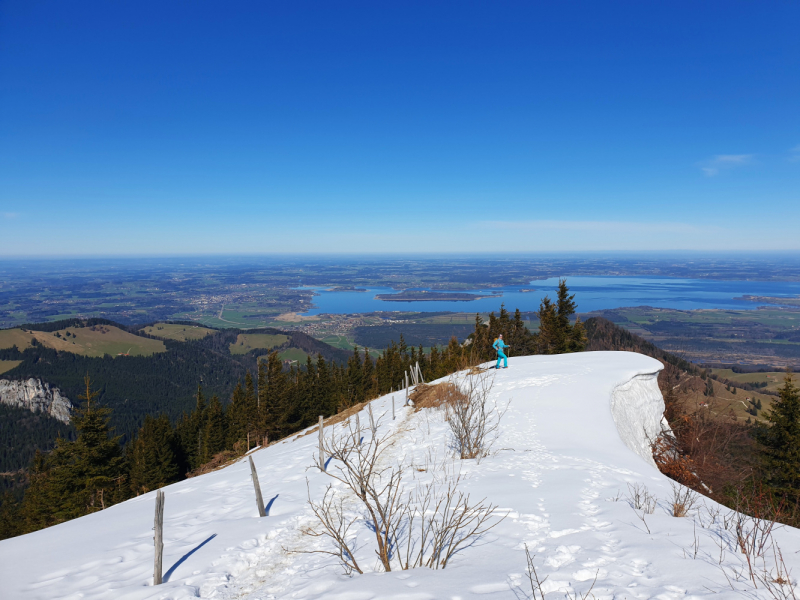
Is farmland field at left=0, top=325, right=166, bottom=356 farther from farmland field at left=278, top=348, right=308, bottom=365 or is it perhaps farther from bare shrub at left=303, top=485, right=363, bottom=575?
bare shrub at left=303, top=485, right=363, bottom=575

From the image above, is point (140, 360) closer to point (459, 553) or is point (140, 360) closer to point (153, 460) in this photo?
point (153, 460)

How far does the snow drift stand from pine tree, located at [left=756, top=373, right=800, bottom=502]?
45.8ft

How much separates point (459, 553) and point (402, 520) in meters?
1.66

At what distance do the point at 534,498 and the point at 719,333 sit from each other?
123 meters

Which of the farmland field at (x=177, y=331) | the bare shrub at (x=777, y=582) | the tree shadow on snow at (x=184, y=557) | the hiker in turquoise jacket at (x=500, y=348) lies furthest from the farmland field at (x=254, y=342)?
the bare shrub at (x=777, y=582)

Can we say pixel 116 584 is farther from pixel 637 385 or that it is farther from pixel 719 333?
pixel 719 333

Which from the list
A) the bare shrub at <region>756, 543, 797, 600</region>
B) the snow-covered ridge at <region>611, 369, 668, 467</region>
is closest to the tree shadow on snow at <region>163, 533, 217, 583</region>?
the bare shrub at <region>756, 543, 797, 600</region>

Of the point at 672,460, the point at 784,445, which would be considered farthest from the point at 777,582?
the point at 784,445

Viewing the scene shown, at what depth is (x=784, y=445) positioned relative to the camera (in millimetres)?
18406

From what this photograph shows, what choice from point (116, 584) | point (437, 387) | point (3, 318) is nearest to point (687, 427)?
point (437, 387)

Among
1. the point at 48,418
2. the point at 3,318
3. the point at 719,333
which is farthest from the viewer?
the point at 3,318

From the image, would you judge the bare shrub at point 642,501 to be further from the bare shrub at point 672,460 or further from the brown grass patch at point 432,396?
the brown grass patch at point 432,396

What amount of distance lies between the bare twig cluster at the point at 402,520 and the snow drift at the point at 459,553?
23cm

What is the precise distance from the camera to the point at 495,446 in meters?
11.7
